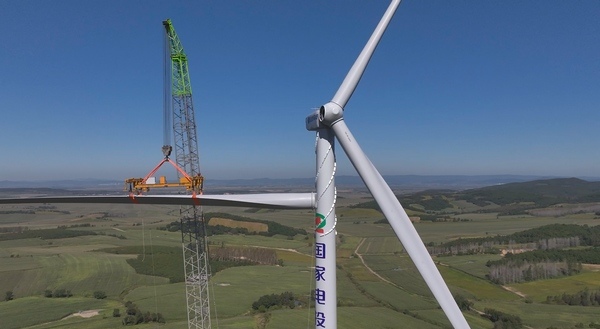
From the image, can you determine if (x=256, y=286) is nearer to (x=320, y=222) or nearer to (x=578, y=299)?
(x=578, y=299)

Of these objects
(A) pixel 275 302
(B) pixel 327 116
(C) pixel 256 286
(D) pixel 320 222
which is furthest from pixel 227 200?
(C) pixel 256 286

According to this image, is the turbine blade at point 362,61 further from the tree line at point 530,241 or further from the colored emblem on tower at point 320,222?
the tree line at point 530,241

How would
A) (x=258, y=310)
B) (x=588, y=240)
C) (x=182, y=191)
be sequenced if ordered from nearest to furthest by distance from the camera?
1. (x=182, y=191)
2. (x=258, y=310)
3. (x=588, y=240)

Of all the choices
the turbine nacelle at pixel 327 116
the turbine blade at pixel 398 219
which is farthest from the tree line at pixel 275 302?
the turbine nacelle at pixel 327 116

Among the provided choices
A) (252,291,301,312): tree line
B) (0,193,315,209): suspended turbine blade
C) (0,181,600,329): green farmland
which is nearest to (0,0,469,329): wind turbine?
(0,193,315,209): suspended turbine blade

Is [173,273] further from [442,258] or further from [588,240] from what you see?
[588,240]

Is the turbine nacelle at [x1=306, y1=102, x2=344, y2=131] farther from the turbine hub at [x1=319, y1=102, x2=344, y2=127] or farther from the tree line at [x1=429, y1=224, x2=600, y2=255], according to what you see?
the tree line at [x1=429, y1=224, x2=600, y2=255]

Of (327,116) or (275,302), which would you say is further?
(275,302)

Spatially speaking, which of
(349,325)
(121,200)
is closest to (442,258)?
(349,325)
